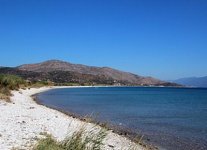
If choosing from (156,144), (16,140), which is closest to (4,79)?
(156,144)

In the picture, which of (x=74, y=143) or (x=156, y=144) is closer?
(x=74, y=143)

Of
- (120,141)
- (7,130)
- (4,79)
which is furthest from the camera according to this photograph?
(4,79)

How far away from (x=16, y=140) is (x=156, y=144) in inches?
382

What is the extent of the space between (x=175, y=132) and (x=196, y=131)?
240 cm

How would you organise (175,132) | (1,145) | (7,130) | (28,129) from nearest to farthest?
(1,145) < (7,130) < (28,129) < (175,132)

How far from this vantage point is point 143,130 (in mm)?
26484

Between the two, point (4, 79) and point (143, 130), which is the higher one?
point (4, 79)

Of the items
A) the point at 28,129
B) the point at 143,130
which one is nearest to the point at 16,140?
the point at 28,129

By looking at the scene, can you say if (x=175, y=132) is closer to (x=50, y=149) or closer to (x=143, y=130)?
(x=143, y=130)

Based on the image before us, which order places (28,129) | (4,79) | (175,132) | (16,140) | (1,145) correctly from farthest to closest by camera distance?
(4,79)
(175,132)
(28,129)
(16,140)
(1,145)

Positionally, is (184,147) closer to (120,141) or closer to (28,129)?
(120,141)

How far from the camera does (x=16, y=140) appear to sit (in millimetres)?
13672

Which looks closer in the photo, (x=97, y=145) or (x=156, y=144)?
(x=97, y=145)

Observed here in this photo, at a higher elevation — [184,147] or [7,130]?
[7,130]
